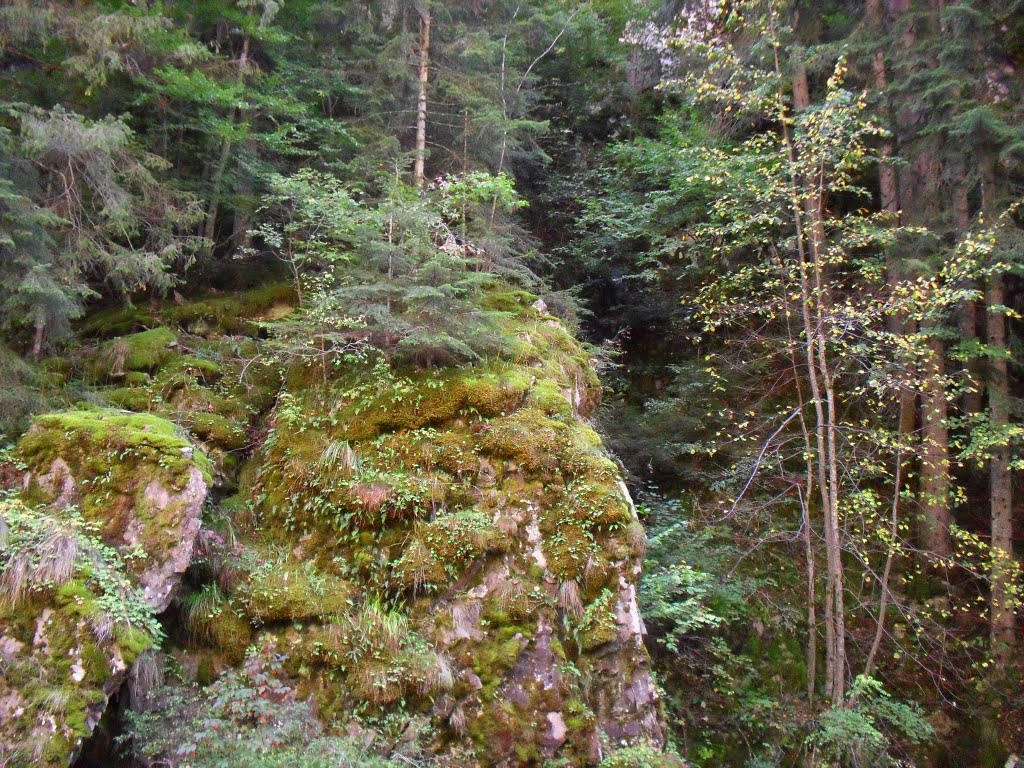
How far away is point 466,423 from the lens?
20.6 feet

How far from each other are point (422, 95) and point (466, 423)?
5.89 metres

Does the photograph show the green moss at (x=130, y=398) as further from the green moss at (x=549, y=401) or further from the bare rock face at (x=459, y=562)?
the green moss at (x=549, y=401)

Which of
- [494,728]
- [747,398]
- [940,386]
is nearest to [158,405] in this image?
[494,728]

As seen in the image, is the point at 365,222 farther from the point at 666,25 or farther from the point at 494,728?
the point at 666,25

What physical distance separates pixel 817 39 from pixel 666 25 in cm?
314

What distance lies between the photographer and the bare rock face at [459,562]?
4797mm

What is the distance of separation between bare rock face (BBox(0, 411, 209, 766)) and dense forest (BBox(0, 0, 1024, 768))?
0.03 meters

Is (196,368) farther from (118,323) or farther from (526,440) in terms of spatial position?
(526,440)

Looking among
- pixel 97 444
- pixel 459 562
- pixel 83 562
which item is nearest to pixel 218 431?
pixel 97 444

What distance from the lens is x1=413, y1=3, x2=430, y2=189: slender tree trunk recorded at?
8.81 m

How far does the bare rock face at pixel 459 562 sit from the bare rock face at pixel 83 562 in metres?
0.88

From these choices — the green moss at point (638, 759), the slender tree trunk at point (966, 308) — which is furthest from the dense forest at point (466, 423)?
the slender tree trunk at point (966, 308)

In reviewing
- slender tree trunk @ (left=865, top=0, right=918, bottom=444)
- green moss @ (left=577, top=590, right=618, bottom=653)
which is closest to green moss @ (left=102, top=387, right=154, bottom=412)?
green moss @ (left=577, top=590, right=618, bottom=653)

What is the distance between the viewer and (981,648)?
747cm
